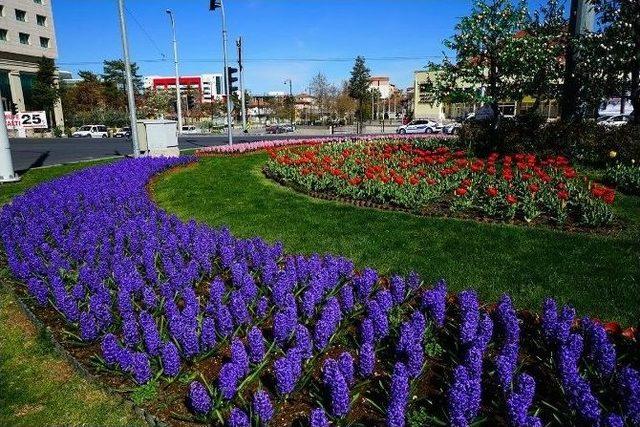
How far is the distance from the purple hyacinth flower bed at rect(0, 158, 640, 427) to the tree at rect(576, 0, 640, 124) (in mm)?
10852

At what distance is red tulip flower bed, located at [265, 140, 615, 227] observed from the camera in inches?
291

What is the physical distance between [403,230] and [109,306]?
14.7ft

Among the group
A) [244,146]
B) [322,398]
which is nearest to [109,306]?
[322,398]

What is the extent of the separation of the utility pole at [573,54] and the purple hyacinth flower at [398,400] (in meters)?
13.2

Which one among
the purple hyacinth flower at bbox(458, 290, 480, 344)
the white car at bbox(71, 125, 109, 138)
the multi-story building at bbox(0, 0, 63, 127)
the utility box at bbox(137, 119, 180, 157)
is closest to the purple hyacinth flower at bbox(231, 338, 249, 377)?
the purple hyacinth flower at bbox(458, 290, 480, 344)

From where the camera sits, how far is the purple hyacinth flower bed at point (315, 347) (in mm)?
2768

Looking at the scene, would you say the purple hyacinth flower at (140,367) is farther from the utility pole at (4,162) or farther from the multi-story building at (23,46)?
the multi-story building at (23,46)

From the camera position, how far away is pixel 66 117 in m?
61.9

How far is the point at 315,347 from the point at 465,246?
11.3 ft

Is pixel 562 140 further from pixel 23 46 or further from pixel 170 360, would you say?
pixel 23 46

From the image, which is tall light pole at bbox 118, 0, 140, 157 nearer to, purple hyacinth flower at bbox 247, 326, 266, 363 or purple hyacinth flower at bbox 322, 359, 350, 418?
purple hyacinth flower at bbox 247, 326, 266, 363

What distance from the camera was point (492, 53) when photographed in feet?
49.6

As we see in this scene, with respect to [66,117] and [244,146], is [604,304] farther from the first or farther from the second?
[66,117]

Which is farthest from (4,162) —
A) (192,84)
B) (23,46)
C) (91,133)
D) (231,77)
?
(192,84)
